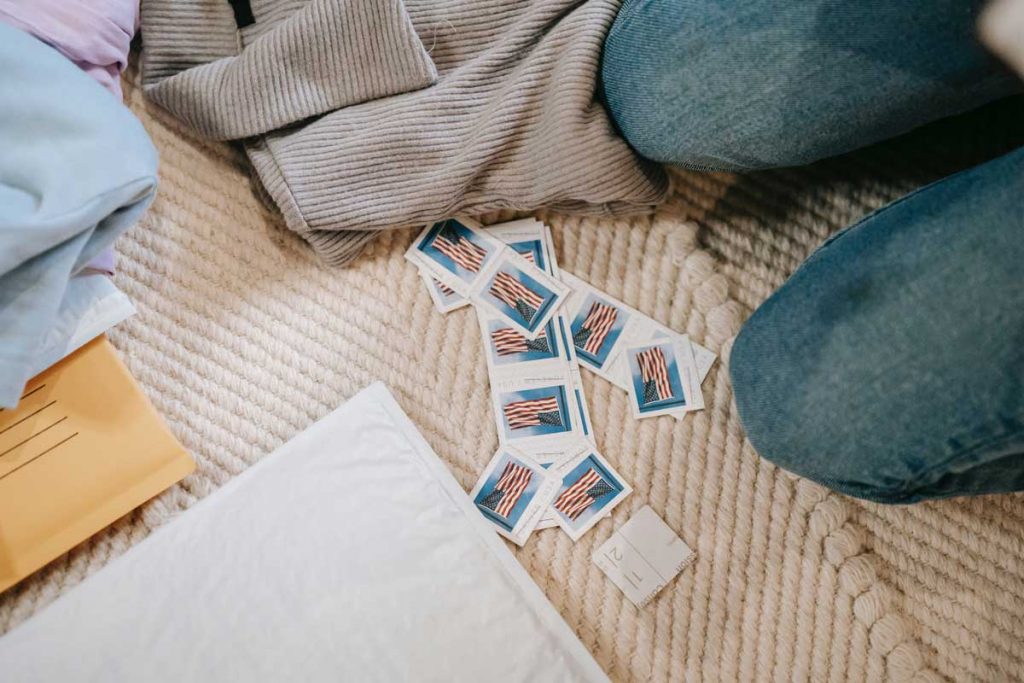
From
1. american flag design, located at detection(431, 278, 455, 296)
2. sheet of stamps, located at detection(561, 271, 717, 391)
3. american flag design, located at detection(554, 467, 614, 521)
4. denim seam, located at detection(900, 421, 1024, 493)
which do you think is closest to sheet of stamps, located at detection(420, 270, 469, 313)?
american flag design, located at detection(431, 278, 455, 296)

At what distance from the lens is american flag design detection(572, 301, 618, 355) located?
0.87 meters

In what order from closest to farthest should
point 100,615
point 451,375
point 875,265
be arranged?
point 875,265, point 100,615, point 451,375

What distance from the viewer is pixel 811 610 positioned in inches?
32.6

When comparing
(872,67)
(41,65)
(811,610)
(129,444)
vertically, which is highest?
(41,65)

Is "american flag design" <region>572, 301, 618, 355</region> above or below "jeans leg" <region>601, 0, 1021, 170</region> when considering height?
below

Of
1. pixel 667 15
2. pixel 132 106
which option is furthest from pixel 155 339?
pixel 667 15

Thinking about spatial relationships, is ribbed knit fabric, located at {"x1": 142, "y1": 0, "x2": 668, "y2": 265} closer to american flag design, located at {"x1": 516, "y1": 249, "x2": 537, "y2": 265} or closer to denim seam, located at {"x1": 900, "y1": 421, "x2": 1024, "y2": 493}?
american flag design, located at {"x1": 516, "y1": 249, "x2": 537, "y2": 265}

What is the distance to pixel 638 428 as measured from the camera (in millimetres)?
856

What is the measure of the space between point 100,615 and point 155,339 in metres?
0.29

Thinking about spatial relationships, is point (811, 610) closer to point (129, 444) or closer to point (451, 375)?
point (451, 375)

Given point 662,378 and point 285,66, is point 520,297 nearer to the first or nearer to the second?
point 662,378

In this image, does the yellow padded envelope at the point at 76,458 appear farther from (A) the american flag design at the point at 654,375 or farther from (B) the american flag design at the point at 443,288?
(A) the american flag design at the point at 654,375

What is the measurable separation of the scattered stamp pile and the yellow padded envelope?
1.09ft

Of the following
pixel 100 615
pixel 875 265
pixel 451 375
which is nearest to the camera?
pixel 875 265
